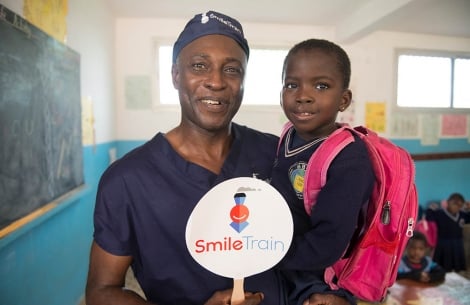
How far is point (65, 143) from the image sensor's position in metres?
1.89

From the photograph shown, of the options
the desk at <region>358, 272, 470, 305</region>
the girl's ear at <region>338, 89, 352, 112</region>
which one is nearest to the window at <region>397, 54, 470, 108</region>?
the desk at <region>358, 272, 470, 305</region>

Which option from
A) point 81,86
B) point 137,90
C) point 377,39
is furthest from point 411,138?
point 81,86

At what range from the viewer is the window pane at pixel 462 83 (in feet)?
13.7

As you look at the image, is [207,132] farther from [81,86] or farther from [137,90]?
[137,90]

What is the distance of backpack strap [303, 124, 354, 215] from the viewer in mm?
806

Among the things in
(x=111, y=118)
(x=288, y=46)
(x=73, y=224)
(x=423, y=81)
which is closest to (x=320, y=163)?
(x=73, y=224)

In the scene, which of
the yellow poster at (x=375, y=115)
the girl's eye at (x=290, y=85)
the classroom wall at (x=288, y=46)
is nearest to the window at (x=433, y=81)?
the classroom wall at (x=288, y=46)

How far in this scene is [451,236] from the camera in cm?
325

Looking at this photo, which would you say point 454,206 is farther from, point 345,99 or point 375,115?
point 345,99

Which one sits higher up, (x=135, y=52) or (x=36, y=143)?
(x=135, y=52)

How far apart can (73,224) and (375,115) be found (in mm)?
3593

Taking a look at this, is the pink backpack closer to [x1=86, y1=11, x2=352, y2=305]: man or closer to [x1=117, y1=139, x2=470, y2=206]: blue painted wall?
[x1=86, y1=11, x2=352, y2=305]: man

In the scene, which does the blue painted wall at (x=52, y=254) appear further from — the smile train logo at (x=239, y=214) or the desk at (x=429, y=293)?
the desk at (x=429, y=293)

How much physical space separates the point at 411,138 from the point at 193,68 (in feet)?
13.3
